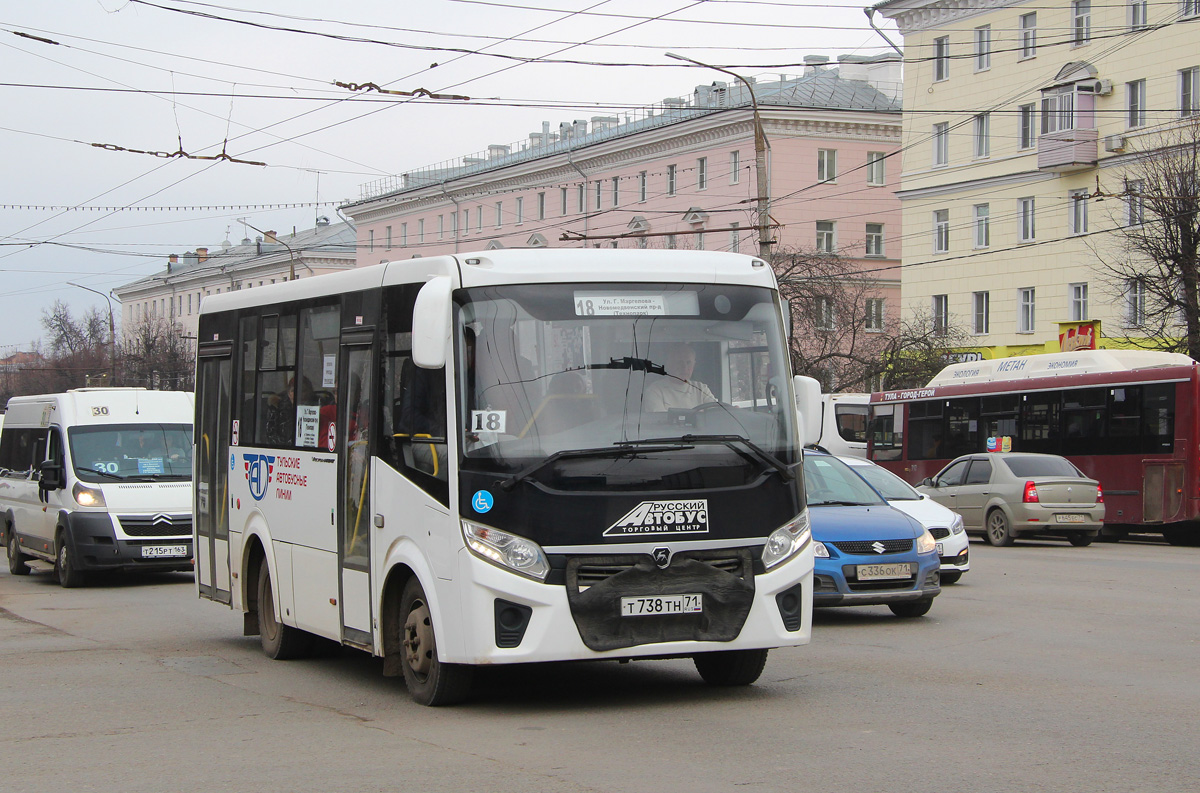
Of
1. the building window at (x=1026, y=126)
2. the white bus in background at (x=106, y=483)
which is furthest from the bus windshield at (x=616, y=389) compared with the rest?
the building window at (x=1026, y=126)

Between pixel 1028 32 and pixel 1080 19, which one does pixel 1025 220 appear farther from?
pixel 1080 19

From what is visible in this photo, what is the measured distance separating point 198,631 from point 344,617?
4.38 meters

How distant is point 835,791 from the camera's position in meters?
6.33

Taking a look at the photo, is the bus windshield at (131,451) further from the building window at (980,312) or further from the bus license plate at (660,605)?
the building window at (980,312)

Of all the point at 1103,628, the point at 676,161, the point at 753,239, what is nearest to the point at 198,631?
the point at 1103,628

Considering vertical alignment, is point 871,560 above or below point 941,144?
below

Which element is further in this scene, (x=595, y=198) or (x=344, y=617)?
(x=595, y=198)

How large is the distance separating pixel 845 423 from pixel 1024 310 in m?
13.0

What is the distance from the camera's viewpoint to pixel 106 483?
1842 cm

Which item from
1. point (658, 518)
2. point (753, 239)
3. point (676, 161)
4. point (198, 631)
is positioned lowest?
point (198, 631)

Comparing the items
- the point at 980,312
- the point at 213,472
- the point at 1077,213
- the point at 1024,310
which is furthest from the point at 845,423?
the point at 213,472

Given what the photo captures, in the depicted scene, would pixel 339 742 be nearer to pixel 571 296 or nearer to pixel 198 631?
pixel 571 296

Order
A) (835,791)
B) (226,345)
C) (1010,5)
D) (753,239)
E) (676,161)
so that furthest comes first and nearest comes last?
(676,161)
(753,239)
(1010,5)
(226,345)
(835,791)

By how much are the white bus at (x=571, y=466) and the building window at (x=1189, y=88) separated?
40.5 meters
